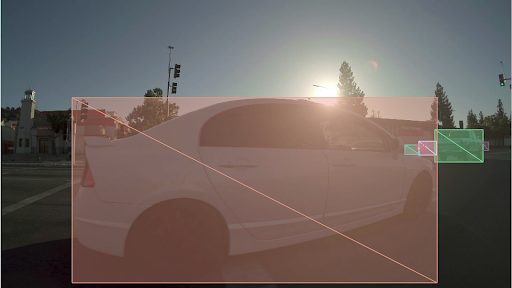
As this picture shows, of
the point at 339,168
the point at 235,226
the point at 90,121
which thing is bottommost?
the point at 235,226

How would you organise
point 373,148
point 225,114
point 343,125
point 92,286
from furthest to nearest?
1. point 373,148
2. point 343,125
3. point 225,114
4. point 92,286

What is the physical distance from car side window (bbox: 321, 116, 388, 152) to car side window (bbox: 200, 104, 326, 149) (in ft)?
0.51

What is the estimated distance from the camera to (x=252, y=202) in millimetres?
2488

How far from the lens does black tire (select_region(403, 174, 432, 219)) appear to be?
399cm

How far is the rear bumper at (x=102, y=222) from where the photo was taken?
2.25 meters

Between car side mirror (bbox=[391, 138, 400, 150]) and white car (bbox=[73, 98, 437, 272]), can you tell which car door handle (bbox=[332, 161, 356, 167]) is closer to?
white car (bbox=[73, 98, 437, 272])

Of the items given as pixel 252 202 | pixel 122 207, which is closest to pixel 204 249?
pixel 252 202

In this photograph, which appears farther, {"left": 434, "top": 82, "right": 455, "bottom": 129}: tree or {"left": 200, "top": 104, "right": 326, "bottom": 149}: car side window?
{"left": 434, "top": 82, "right": 455, "bottom": 129}: tree

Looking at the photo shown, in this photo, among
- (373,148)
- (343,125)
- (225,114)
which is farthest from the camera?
(373,148)

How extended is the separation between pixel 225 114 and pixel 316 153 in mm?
965

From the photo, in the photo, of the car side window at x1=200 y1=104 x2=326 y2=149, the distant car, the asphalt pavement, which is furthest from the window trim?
the distant car

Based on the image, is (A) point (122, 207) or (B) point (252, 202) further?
(B) point (252, 202)

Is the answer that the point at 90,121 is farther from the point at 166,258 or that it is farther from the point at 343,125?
the point at 343,125

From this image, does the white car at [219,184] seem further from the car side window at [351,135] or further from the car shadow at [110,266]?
the car shadow at [110,266]
